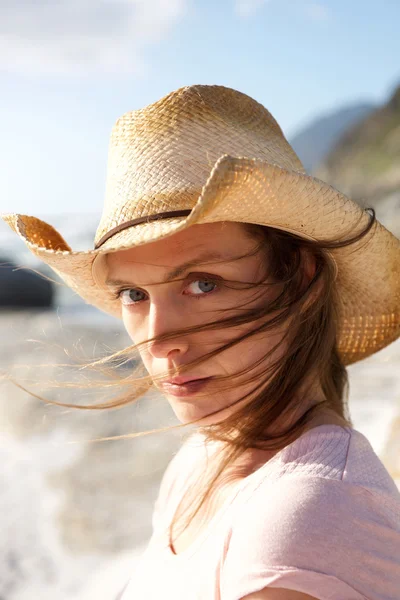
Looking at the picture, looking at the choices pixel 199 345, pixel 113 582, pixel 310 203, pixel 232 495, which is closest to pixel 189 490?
pixel 232 495

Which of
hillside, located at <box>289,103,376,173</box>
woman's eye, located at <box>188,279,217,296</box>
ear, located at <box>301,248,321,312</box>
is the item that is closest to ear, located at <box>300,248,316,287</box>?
ear, located at <box>301,248,321,312</box>

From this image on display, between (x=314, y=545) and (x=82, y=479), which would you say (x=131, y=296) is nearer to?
(x=314, y=545)

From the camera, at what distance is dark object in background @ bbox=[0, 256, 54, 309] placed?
41.3ft

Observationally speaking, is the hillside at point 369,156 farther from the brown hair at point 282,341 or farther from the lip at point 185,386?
the lip at point 185,386

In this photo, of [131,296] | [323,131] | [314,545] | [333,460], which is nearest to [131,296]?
[131,296]

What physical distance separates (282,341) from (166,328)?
0.87ft

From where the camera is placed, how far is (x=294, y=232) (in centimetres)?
144

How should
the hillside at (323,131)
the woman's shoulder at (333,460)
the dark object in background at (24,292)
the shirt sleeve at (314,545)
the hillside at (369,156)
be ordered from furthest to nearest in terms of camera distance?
1. the hillside at (323,131)
2. the hillside at (369,156)
3. the dark object in background at (24,292)
4. the woman's shoulder at (333,460)
5. the shirt sleeve at (314,545)

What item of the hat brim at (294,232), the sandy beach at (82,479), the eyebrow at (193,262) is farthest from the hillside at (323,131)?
the eyebrow at (193,262)

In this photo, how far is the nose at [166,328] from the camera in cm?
137

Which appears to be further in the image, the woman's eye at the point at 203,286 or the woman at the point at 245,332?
the woman's eye at the point at 203,286

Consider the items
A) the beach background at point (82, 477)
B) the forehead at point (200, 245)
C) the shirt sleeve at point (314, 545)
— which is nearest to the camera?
the shirt sleeve at point (314, 545)

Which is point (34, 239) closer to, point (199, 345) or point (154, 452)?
point (199, 345)

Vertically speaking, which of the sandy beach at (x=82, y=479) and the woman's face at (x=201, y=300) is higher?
the woman's face at (x=201, y=300)
